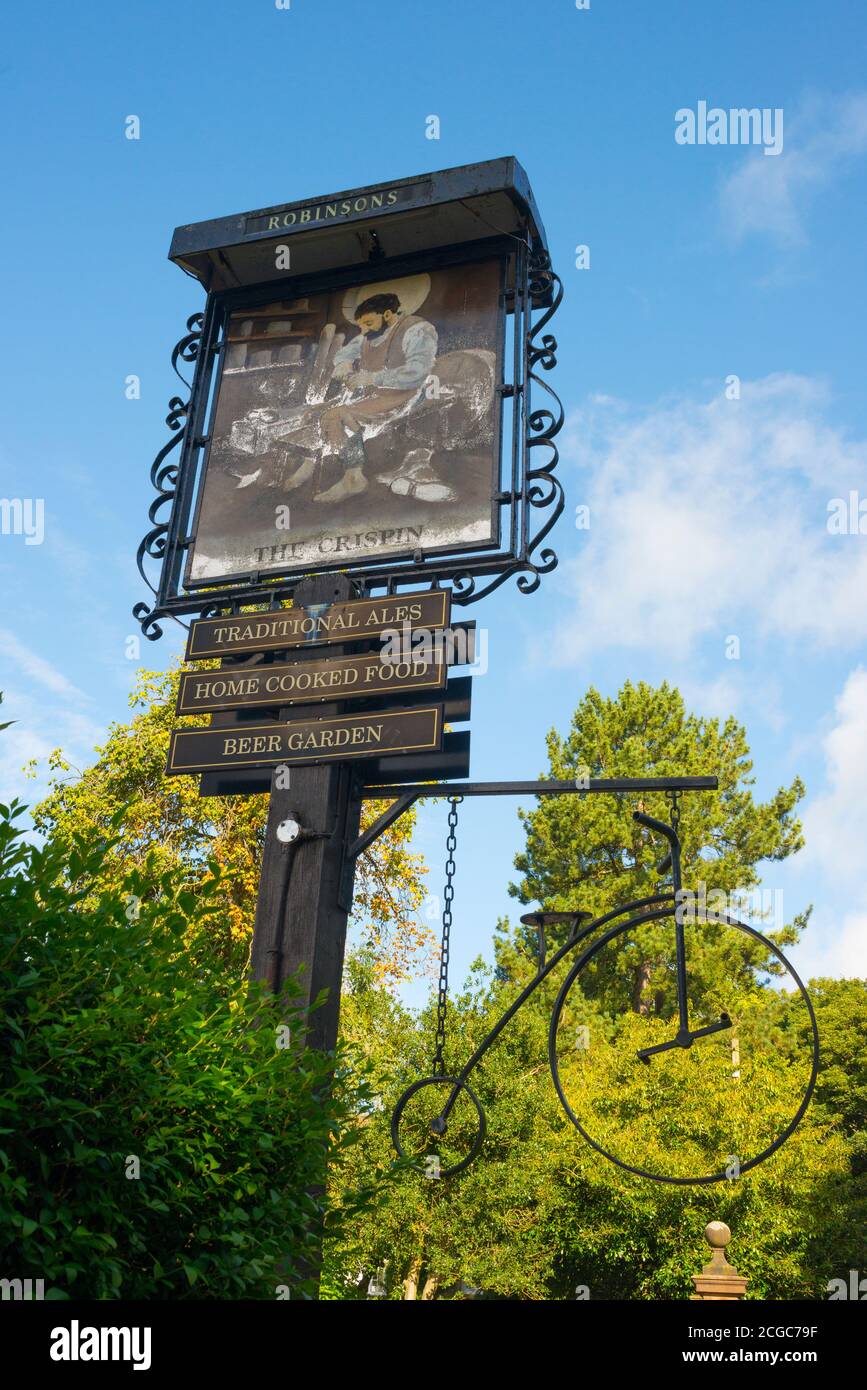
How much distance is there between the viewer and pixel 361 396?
9523 mm

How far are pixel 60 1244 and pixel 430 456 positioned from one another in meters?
6.63

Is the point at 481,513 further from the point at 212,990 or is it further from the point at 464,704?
the point at 212,990

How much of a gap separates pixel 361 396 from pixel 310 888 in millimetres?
4236

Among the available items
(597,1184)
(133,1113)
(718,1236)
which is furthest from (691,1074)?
(133,1113)

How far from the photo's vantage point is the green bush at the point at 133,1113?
143 inches

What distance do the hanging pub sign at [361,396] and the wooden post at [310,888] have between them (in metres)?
1.67

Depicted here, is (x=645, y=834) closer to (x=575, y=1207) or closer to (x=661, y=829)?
(x=575, y=1207)

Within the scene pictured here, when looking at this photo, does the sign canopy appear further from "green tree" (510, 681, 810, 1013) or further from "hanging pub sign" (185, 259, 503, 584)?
"green tree" (510, 681, 810, 1013)

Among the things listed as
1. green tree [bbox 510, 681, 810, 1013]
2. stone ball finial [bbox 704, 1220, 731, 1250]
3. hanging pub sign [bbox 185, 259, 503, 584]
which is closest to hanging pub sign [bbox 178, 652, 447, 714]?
hanging pub sign [bbox 185, 259, 503, 584]

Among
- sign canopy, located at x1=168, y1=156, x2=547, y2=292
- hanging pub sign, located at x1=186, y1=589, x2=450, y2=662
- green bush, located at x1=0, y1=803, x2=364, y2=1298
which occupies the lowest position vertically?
green bush, located at x1=0, y1=803, x2=364, y2=1298

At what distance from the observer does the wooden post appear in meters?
7.28

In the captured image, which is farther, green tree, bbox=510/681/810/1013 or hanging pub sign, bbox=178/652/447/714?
green tree, bbox=510/681/810/1013

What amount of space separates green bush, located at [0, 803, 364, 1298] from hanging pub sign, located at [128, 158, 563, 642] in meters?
4.47

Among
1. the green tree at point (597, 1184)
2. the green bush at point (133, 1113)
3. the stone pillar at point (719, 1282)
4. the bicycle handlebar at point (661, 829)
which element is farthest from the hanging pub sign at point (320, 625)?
the green tree at point (597, 1184)
